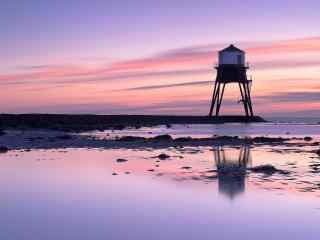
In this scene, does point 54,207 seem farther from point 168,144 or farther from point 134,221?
point 168,144

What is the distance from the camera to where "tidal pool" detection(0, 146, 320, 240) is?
1024cm

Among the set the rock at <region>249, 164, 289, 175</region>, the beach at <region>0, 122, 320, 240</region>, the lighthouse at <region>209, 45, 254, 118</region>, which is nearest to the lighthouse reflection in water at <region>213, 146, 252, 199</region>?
the beach at <region>0, 122, 320, 240</region>

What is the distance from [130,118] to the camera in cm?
10081

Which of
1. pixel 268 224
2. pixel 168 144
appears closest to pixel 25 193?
pixel 268 224

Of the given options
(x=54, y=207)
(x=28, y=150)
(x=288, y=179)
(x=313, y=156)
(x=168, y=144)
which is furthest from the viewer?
(x=168, y=144)

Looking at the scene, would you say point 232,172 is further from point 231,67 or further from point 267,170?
point 231,67

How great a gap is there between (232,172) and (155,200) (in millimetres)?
6615

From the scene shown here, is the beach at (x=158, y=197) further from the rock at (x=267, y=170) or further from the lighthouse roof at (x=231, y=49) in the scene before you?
the lighthouse roof at (x=231, y=49)

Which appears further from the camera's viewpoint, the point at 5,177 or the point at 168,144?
the point at 168,144

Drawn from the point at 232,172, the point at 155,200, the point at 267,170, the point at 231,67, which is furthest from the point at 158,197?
the point at 231,67

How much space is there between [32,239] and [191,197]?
5.58 m

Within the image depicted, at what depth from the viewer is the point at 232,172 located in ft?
64.3

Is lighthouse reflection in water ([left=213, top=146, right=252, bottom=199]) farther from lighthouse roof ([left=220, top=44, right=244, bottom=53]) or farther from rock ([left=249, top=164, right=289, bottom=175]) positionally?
lighthouse roof ([left=220, top=44, right=244, bottom=53])

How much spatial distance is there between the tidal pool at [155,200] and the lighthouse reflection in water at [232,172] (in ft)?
0.11
